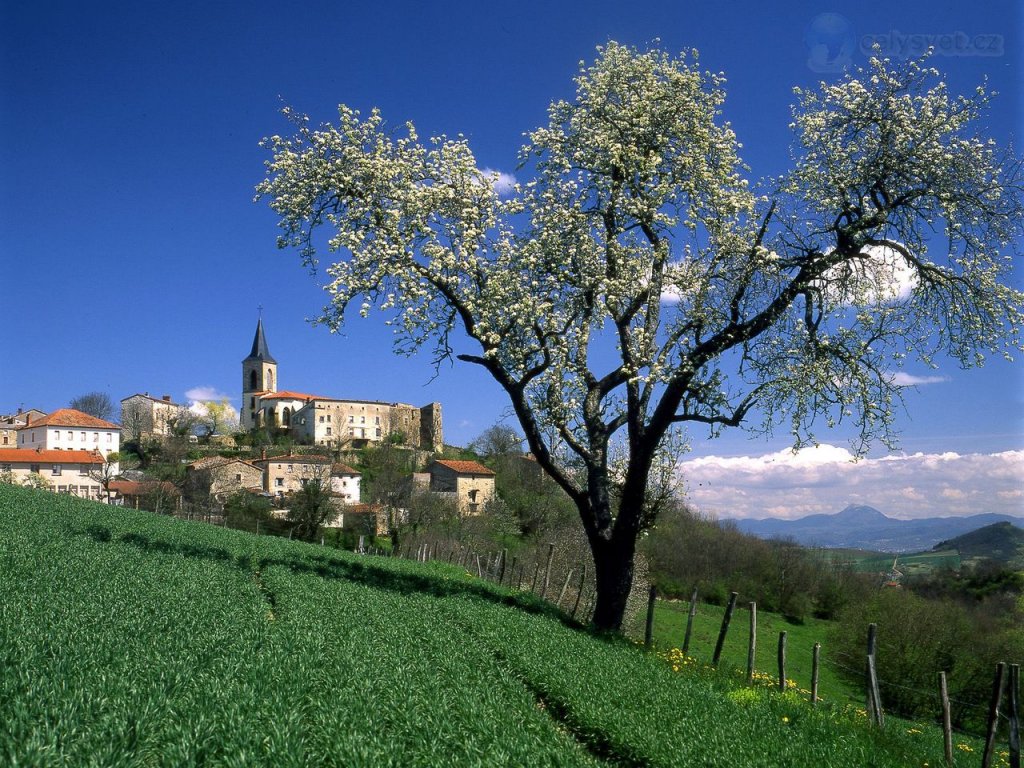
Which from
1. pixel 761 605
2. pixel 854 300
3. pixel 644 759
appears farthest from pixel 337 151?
pixel 761 605

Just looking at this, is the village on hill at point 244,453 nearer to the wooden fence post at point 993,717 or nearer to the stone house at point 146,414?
the stone house at point 146,414

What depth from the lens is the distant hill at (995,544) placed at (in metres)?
73.6

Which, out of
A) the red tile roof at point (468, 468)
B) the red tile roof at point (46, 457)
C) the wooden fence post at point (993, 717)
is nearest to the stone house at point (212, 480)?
the red tile roof at point (46, 457)

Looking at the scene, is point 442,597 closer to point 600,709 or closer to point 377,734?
point 600,709

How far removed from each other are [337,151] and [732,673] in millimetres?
15685

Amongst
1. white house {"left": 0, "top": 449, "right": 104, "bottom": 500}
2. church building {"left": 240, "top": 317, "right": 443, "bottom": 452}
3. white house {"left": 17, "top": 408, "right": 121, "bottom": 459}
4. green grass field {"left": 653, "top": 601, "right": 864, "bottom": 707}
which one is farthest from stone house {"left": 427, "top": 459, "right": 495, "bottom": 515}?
white house {"left": 17, "top": 408, "right": 121, "bottom": 459}

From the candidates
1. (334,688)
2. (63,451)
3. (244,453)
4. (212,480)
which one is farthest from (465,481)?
(334,688)

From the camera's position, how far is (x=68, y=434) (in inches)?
4178

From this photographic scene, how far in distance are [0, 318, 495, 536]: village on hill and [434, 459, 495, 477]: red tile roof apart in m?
0.14

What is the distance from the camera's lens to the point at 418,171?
64.7 ft

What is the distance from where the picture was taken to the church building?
137125 millimetres

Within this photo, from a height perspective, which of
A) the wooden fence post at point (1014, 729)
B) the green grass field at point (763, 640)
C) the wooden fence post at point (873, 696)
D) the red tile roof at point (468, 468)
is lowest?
the green grass field at point (763, 640)

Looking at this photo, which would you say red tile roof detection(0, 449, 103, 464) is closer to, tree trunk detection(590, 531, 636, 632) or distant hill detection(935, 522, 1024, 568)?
tree trunk detection(590, 531, 636, 632)

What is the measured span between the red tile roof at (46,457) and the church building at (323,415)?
34.7 meters
